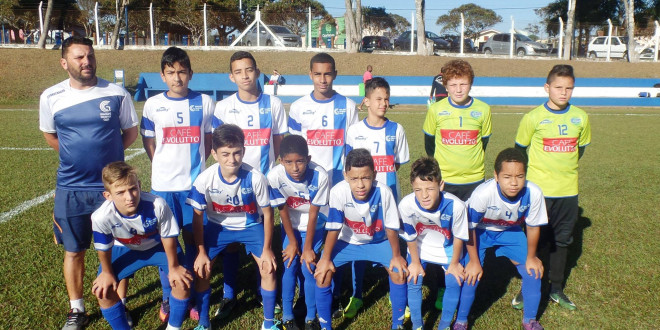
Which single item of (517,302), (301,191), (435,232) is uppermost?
(301,191)

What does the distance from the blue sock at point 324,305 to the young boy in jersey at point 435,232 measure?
1.88 ft

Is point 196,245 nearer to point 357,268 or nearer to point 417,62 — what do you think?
point 357,268

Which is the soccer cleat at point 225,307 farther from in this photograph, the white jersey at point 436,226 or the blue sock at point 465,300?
the blue sock at point 465,300

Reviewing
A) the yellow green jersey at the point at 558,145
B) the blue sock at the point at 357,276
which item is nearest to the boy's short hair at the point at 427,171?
the blue sock at the point at 357,276

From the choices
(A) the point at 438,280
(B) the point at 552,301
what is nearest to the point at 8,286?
(A) the point at 438,280

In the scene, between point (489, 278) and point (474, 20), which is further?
point (474, 20)

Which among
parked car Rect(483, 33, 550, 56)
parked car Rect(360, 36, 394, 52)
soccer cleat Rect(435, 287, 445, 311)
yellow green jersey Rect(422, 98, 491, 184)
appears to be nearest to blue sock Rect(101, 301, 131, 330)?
soccer cleat Rect(435, 287, 445, 311)

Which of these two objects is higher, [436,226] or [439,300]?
[436,226]

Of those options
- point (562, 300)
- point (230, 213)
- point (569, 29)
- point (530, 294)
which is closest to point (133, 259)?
point (230, 213)

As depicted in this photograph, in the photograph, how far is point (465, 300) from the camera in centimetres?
324

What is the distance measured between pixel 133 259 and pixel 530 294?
9.17 feet

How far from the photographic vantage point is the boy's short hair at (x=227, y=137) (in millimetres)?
3205

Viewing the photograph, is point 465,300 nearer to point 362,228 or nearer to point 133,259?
point 362,228

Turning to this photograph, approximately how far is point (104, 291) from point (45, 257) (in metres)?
1.88
